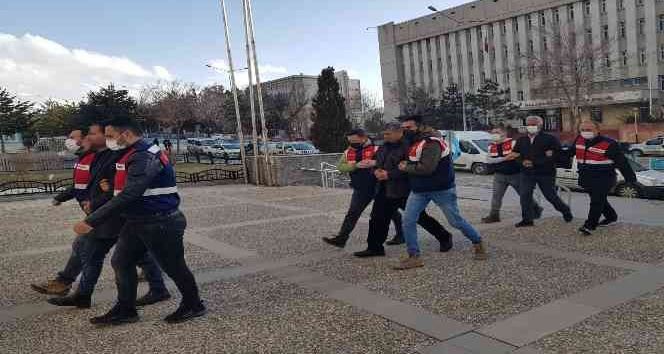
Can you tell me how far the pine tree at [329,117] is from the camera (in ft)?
67.8

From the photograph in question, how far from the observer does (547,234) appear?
7695 mm

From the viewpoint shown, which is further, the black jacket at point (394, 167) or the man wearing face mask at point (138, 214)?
the black jacket at point (394, 167)

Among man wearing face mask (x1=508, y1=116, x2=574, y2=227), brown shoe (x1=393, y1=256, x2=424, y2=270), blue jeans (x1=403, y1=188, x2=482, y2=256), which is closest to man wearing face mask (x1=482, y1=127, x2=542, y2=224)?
man wearing face mask (x1=508, y1=116, x2=574, y2=227)

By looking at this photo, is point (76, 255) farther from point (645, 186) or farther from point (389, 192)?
point (645, 186)

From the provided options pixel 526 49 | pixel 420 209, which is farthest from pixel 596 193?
pixel 526 49

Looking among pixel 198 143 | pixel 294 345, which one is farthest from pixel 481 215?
pixel 198 143

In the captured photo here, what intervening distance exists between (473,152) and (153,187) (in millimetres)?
20087

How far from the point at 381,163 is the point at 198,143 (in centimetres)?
3698

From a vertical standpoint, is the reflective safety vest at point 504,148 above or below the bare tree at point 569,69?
below

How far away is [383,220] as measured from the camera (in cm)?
665

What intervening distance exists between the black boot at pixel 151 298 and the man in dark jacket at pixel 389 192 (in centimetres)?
235

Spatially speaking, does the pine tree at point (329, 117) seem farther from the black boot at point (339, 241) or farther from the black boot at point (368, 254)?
the black boot at point (368, 254)

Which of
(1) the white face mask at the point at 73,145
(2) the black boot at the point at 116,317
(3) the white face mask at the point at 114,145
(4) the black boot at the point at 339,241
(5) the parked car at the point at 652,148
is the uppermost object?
(1) the white face mask at the point at 73,145

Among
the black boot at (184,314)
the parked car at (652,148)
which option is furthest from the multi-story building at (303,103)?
→ the black boot at (184,314)
